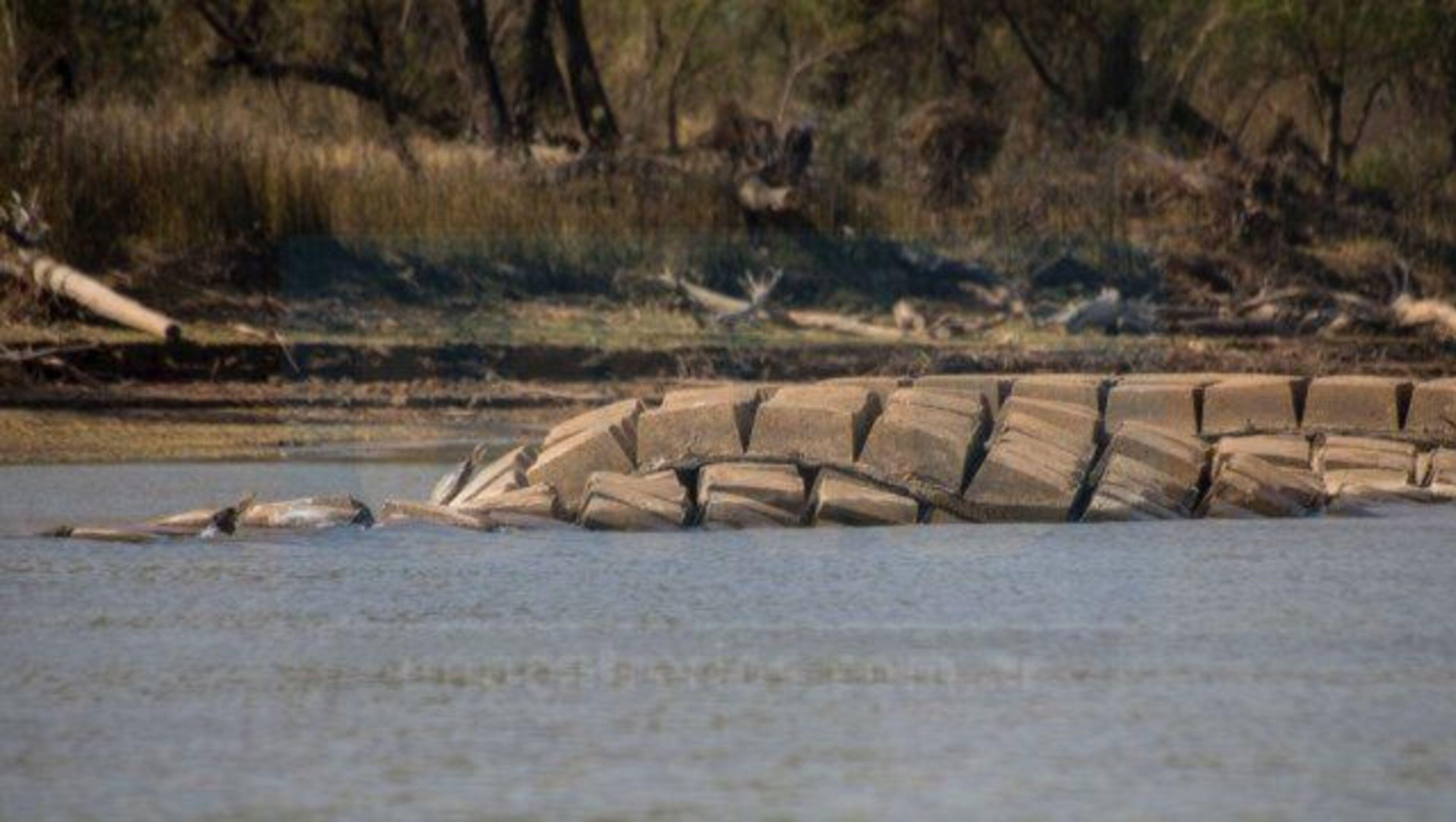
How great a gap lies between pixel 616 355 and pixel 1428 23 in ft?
56.9

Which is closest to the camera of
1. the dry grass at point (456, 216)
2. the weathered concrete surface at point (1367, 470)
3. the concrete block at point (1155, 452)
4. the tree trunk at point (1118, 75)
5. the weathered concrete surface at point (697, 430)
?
the weathered concrete surface at point (697, 430)

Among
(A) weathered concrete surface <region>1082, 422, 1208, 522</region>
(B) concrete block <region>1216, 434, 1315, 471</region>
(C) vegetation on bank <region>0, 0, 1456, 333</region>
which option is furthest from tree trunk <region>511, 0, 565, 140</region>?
(A) weathered concrete surface <region>1082, 422, 1208, 522</region>

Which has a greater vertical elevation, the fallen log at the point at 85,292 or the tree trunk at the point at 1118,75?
A: the tree trunk at the point at 1118,75

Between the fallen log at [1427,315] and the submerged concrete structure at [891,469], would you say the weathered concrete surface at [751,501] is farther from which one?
the fallen log at [1427,315]

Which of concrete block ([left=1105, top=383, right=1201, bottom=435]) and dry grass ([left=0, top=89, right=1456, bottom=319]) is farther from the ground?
dry grass ([left=0, top=89, right=1456, bottom=319])

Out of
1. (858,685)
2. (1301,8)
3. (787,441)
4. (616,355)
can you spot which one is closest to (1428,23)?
(1301,8)

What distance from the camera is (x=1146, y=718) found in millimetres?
7648

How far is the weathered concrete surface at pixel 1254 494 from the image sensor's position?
12234mm

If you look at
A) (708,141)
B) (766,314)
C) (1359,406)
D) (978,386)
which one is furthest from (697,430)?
(708,141)

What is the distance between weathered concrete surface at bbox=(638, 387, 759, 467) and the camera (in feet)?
38.7

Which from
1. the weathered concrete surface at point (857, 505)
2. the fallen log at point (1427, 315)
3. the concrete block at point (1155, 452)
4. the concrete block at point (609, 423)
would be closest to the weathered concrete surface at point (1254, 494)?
the concrete block at point (1155, 452)

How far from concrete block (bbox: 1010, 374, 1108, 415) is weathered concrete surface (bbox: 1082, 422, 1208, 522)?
501 millimetres

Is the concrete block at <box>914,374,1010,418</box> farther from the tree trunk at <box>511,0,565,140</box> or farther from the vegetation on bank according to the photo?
the tree trunk at <box>511,0,565,140</box>

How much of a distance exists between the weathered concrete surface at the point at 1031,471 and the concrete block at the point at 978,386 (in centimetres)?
33
